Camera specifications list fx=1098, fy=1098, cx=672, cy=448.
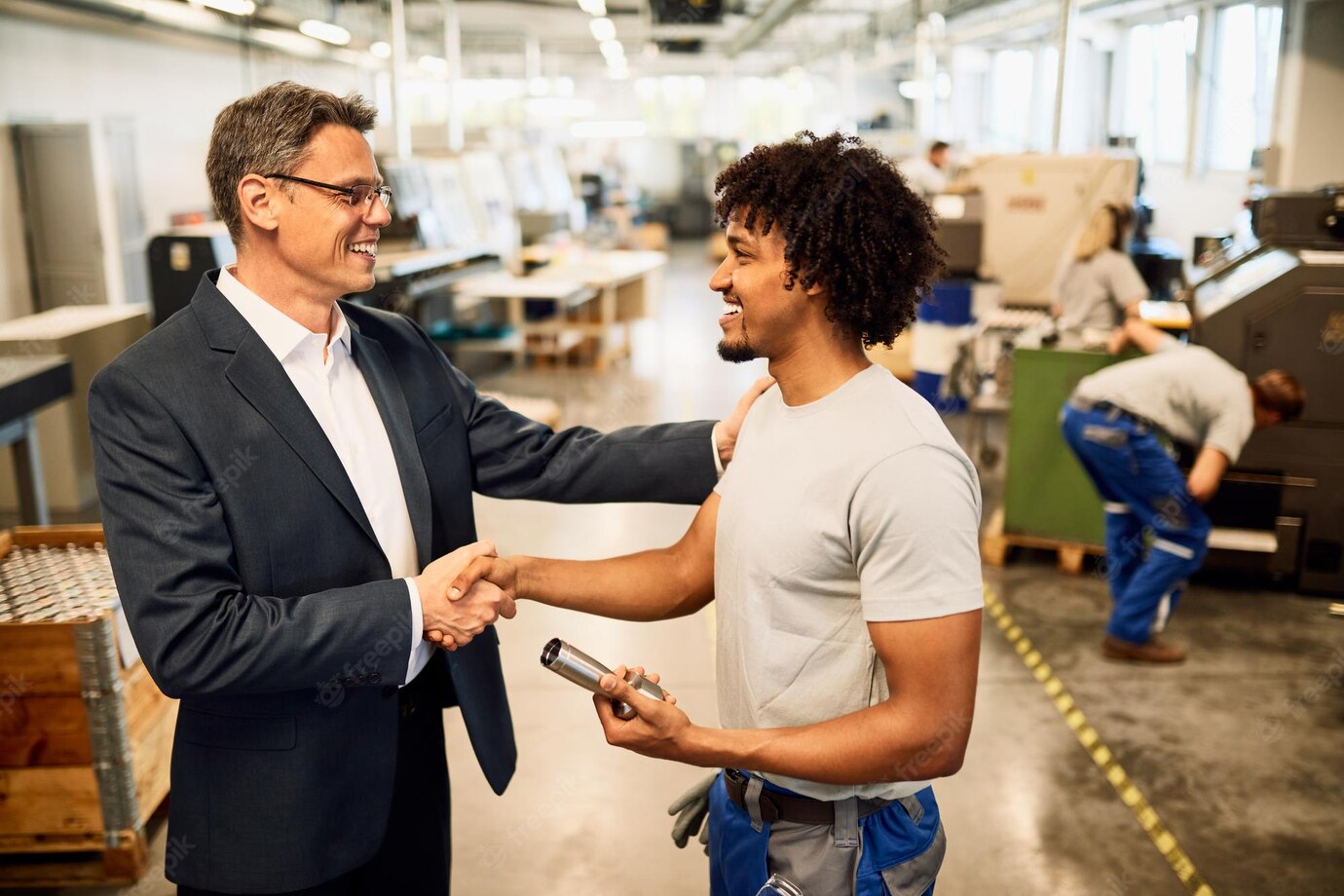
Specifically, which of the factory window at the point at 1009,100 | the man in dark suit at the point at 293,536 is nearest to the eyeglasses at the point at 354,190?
the man in dark suit at the point at 293,536

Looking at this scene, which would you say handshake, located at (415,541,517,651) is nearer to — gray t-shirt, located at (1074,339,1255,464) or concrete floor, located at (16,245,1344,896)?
concrete floor, located at (16,245,1344,896)

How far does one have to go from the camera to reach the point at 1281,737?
12.9ft

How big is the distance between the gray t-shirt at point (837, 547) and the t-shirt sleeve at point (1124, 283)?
4784 mm

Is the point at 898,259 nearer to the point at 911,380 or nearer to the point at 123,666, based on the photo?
the point at 123,666

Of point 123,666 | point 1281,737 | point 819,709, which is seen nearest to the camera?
point 819,709

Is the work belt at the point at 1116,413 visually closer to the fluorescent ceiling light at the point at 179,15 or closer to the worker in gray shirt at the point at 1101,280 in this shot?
the worker in gray shirt at the point at 1101,280

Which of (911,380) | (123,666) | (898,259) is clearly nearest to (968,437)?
(911,380)

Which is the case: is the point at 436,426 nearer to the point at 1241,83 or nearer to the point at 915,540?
the point at 915,540

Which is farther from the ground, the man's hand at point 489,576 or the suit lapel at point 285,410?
the suit lapel at point 285,410

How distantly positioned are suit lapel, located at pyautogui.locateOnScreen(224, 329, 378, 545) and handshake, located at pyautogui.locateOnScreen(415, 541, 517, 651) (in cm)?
16

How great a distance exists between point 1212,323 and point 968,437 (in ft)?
7.19

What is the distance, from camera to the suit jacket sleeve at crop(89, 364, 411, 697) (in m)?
1.49

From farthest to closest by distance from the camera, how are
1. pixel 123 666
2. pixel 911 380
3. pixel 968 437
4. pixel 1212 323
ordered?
pixel 911 380
pixel 968 437
pixel 1212 323
pixel 123 666

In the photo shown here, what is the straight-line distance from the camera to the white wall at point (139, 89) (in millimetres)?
9961
